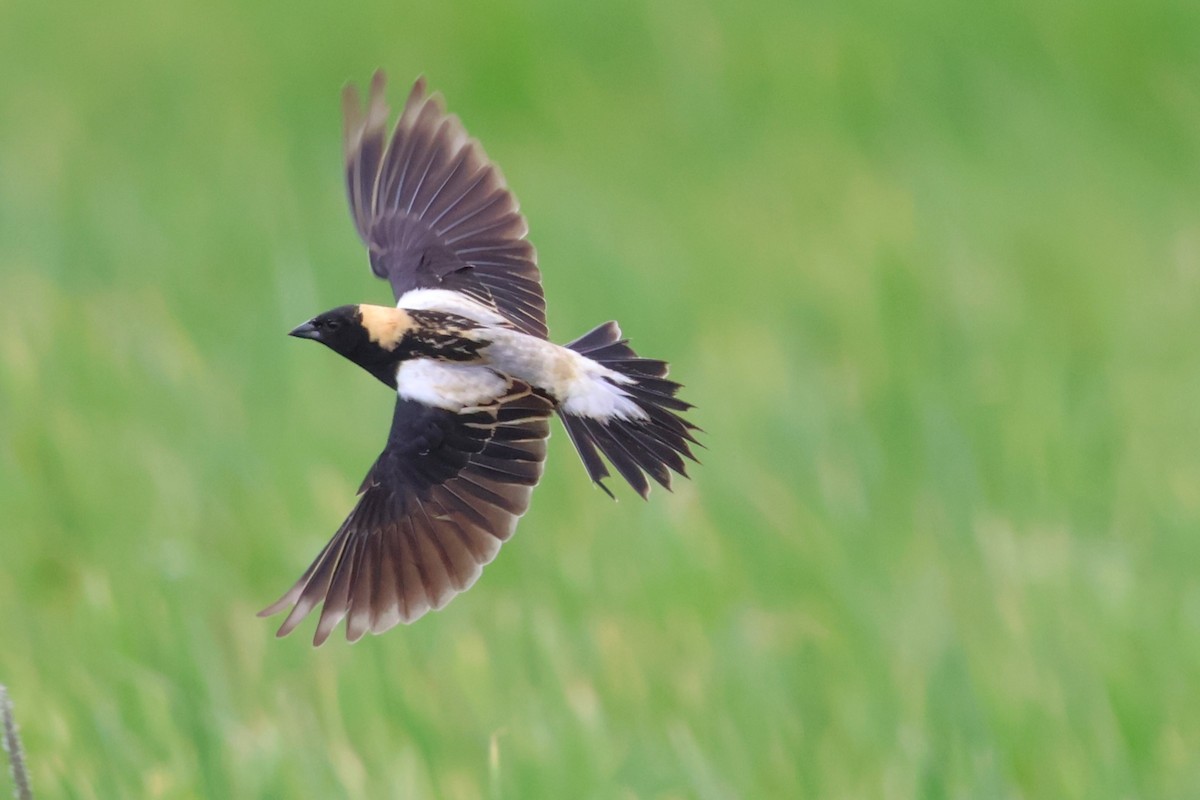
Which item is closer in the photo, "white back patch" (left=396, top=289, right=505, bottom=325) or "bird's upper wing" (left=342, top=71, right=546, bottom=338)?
"white back patch" (left=396, top=289, right=505, bottom=325)

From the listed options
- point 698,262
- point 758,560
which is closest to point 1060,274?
point 698,262

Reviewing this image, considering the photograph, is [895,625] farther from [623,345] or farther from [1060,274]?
[1060,274]

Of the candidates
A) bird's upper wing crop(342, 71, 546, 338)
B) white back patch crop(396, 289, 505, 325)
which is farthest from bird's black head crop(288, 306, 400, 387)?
bird's upper wing crop(342, 71, 546, 338)

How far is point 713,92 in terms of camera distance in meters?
6.93

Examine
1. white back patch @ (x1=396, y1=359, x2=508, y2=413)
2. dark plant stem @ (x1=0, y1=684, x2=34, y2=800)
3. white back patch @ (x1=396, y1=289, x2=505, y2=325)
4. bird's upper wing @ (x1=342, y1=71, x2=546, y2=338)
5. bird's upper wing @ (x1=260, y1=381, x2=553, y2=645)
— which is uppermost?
bird's upper wing @ (x1=342, y1=71, x2=546, y2=338)

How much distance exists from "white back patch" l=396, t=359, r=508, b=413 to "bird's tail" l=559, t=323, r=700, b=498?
0.12 metres

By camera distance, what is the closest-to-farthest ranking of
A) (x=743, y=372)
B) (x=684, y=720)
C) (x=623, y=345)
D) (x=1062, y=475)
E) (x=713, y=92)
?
(x=623, y=345)
(x=684, y=720)
(x=1062, y=475)
(x=743, y=372)
(x=713, y=92)

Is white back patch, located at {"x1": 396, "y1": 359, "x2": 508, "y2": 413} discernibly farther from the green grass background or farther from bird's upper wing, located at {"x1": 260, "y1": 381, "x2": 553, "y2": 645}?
the green grass background

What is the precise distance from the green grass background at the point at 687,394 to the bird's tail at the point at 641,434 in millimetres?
525

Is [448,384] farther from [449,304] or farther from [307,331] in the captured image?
[449,304]

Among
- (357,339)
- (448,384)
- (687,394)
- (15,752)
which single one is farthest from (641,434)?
(687,394)

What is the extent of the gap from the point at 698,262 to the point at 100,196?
201 cm

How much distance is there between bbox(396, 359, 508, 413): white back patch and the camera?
244 cm

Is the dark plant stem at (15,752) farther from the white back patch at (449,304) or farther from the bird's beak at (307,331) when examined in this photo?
the white back patch at (449,304)
